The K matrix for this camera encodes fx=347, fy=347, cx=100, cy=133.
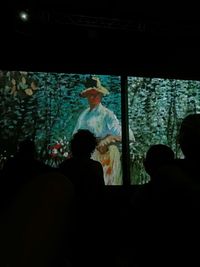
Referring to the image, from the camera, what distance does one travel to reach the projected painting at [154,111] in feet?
13.8

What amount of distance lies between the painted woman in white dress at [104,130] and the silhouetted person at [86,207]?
1.63 m

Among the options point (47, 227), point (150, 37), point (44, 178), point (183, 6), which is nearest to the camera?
point (47, 227)

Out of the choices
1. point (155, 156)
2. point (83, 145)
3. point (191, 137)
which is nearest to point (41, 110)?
point (83, 145)

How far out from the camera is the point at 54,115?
403 cm

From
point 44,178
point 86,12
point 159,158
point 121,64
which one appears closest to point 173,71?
point 121,64

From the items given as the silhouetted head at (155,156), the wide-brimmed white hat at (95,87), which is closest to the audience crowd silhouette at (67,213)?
the silhouetted head at (155,156)

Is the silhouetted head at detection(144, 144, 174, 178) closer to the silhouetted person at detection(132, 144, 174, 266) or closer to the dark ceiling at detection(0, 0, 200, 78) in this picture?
the silhouetted person at detection(132, 144, 174, 266)

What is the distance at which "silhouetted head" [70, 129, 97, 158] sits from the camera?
2506 mm

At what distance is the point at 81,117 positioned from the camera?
161 inches

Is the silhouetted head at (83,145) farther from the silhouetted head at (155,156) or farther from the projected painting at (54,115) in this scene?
the projected painting at (54,115)

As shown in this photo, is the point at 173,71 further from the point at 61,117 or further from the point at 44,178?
the point at 44,178

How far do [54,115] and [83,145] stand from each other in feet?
5.22

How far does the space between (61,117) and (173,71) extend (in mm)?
1641

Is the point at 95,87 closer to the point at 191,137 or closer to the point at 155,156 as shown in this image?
the point at 155,156
